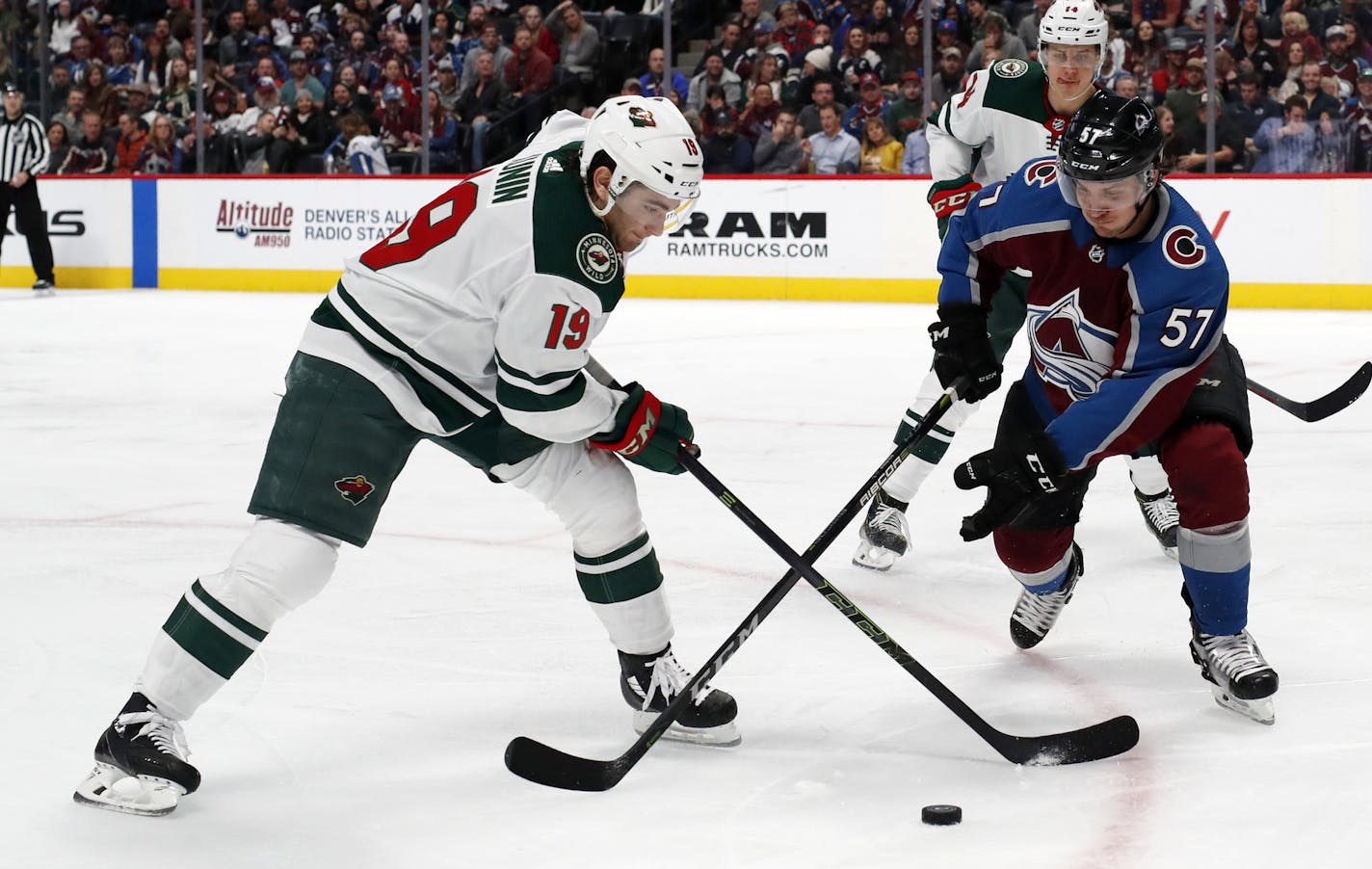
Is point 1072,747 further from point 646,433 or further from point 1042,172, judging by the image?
point 1042,172

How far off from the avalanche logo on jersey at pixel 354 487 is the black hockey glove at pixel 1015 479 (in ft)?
2.81

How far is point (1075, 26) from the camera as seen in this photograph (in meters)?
3.42

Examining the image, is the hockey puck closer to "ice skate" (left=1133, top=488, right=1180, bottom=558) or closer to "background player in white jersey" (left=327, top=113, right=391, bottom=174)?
"ice skate" (left=1133, top=488, right=1180, bottom=558)

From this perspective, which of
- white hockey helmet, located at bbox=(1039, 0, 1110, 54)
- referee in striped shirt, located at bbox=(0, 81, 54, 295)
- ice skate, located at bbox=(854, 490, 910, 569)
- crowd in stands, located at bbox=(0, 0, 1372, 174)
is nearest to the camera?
white hockey helmet, located at bbox=(1039, 0, 1110, 54)

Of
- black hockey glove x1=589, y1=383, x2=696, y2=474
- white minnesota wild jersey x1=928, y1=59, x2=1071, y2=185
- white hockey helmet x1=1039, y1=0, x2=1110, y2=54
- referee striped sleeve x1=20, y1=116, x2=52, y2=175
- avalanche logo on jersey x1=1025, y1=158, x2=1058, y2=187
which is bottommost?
referee striped sleeve x1=20, y1=116, x2=52, y2=175

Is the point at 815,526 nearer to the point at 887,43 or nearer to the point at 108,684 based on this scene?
the point at 108,684

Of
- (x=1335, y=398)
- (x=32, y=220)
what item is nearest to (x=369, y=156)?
(x=32, y=220)

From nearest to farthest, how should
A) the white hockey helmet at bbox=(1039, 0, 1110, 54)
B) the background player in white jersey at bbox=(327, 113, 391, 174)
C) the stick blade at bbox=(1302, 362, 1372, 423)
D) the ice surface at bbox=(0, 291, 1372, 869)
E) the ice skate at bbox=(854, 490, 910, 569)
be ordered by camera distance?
the ice surface at bbox=(0, 291, 1372, 869) < the stick blade at bbox=(1302, 362, 1372, 423) < the white hockey helmet at bbox=(1039, 0, 1110, 54) < the ice skate at bbox=(854, 490, 910, 569) < the background player in white jersey at bbox=(327, 113, 391, 174)

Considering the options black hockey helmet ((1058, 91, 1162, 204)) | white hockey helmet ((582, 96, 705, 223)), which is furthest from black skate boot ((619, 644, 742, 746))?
black hockey helmet ((1058, 91, 1162, 204))

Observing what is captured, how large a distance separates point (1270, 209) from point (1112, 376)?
6454mm

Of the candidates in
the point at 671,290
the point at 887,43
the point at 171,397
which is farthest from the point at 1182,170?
the point at 171,397

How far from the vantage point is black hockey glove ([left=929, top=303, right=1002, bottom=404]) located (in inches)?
109

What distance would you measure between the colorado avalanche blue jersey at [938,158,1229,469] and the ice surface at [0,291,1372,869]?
0.47 m

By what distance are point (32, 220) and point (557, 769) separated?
9485 millimetres
